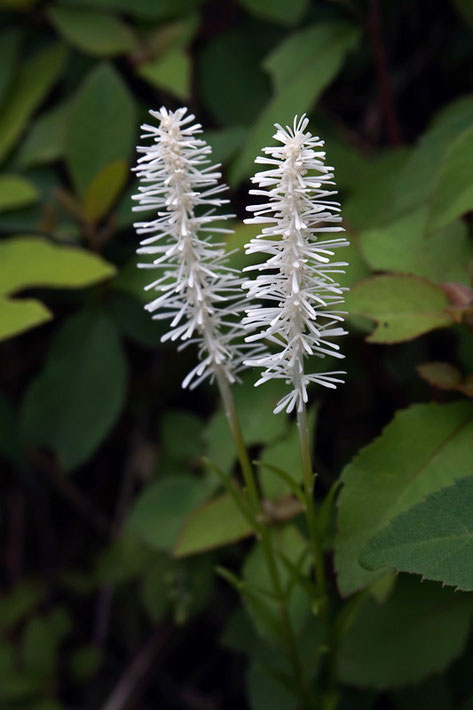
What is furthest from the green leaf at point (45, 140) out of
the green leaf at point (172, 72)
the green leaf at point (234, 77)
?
the green leaf at point (234, 77)

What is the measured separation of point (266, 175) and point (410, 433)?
17.7 inches

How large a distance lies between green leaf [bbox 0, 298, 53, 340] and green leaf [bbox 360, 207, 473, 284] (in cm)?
52

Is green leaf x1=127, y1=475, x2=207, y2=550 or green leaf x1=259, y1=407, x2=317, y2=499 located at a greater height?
green leaf x1=259, y1=407, x2=317, y2=499

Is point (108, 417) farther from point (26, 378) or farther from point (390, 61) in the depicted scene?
point (390, 61)

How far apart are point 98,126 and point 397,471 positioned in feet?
3.51

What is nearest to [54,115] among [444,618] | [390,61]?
[390,61]

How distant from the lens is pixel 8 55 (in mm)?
1832

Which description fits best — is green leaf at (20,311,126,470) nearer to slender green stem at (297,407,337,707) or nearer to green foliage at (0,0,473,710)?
green foliage at (0,0,473,710)

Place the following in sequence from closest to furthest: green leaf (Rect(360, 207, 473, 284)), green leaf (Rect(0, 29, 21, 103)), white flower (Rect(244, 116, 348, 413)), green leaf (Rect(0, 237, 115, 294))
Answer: white flower (Rect(244, 116, 348, 413)) → green leaf (Rect(360, 207, 473, 284)) → green leaf (Rect(0, 237, 115, 294)) → green leaf (Rect(0, 29, 21, 103))

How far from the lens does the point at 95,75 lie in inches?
64.4

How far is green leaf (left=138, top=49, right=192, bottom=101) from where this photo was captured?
1.58m

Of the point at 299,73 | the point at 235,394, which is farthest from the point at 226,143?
the point at 235,394

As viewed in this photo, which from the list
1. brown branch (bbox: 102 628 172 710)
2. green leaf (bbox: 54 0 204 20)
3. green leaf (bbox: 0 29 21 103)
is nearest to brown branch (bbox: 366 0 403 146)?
green leaf (bbox: 54 0 204 20)

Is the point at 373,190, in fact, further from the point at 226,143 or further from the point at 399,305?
the point at 399,305
